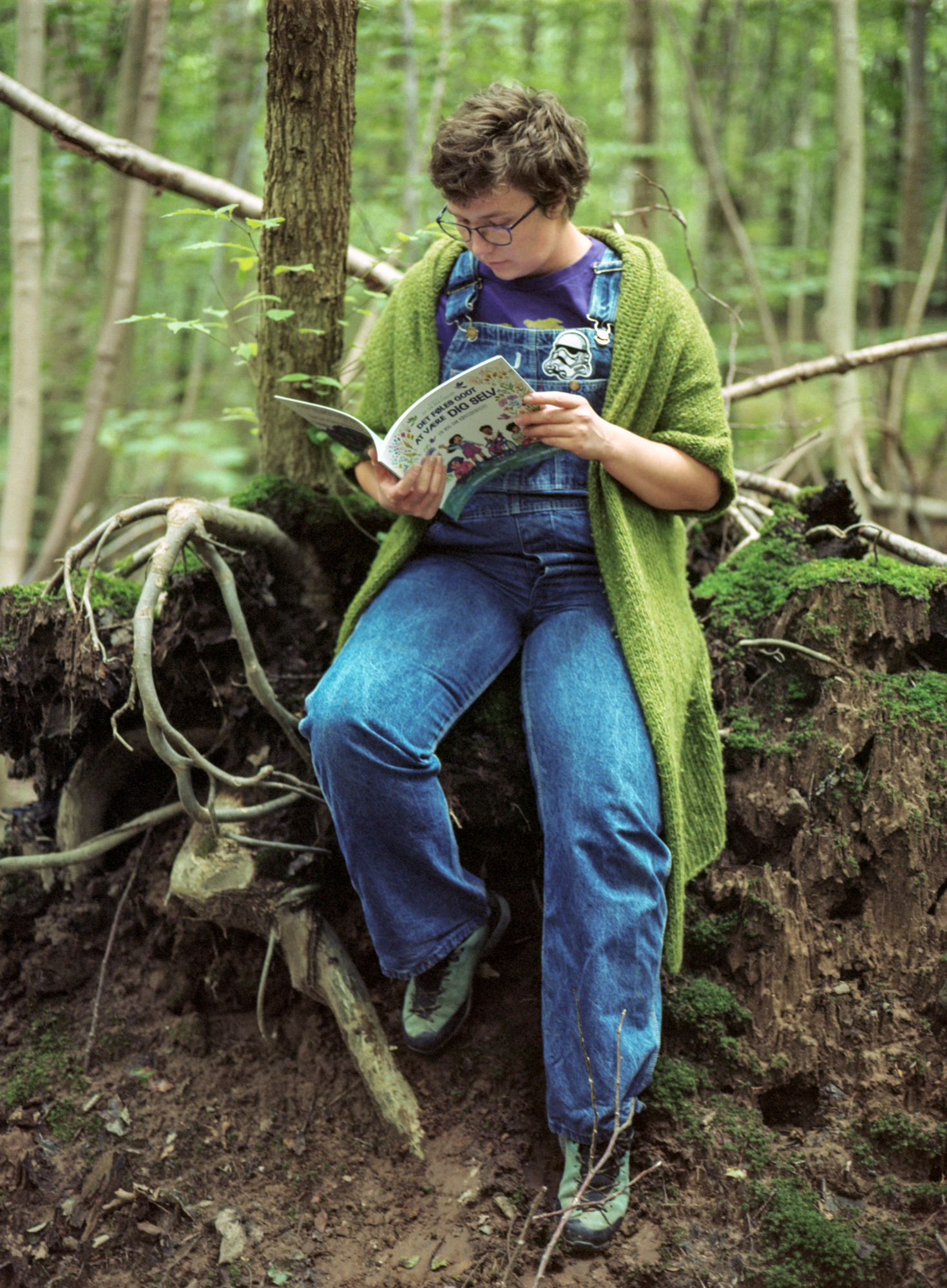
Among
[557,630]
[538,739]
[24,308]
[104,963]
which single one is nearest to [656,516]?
[557,630]

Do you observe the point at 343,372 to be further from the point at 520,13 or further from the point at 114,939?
the point at 520,13

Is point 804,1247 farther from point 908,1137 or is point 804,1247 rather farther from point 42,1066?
point 42,1066

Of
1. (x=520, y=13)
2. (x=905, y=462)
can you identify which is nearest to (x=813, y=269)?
(x=520, y=13)

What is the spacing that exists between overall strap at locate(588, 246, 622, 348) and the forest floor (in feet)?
4.47

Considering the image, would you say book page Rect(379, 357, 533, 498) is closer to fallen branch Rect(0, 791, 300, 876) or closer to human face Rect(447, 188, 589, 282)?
human face Rect(447, 188, 589, 282)

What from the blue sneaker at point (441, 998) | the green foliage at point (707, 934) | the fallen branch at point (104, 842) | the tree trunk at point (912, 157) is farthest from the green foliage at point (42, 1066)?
the tree trunk at point (912, 157)

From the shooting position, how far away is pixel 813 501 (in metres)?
2.62

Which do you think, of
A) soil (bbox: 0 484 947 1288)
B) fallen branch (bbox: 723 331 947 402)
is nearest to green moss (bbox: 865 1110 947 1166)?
soil (bbox: 0 484 947 1288)

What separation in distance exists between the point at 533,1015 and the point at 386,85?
5.82 meters

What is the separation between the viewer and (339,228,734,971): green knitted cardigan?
1.87 meters

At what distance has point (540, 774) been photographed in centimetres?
184

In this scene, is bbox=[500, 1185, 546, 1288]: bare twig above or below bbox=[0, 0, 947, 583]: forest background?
below

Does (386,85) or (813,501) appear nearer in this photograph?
(813,501)

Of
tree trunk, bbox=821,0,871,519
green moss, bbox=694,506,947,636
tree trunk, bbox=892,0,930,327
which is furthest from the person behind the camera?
tree trunk, bbox=892,0,930,327
